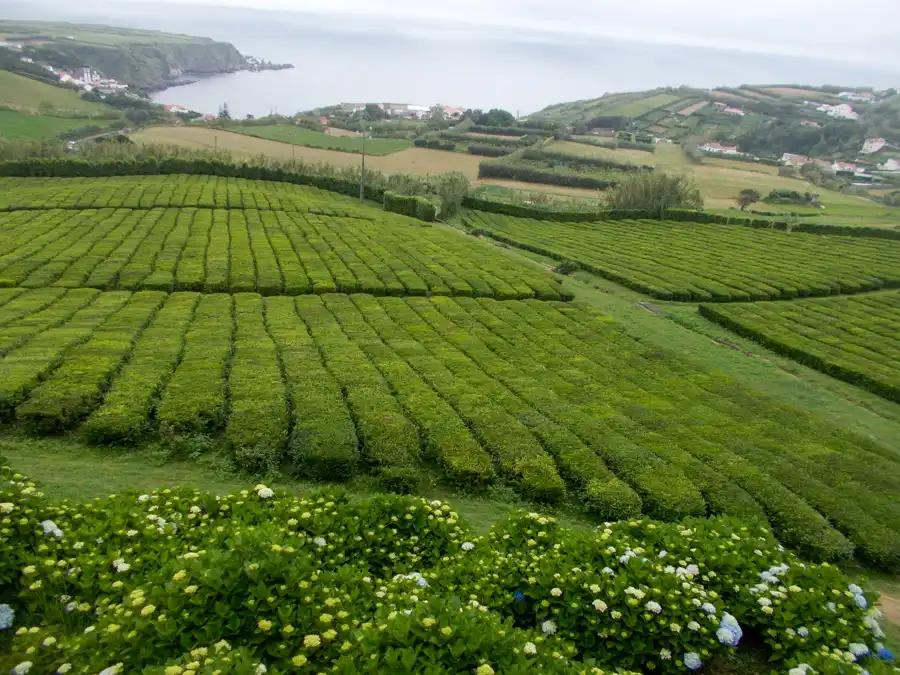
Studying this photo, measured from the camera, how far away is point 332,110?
14538 centimetres

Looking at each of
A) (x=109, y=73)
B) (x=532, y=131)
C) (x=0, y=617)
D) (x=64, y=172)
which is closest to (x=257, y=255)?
(x=0, y=617)

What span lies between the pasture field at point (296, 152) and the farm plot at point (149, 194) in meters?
21.4

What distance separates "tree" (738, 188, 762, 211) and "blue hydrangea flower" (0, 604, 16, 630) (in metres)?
82.0

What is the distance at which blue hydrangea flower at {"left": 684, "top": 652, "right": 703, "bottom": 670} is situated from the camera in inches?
299

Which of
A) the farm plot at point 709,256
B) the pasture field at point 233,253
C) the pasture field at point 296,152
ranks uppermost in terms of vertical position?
the pasture field at point 296,152

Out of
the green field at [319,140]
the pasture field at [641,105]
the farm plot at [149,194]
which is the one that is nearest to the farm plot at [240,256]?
the farm plot at [149,194]

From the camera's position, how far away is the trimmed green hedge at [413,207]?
5544 centimetres

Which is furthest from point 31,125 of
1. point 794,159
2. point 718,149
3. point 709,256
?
point 794,159

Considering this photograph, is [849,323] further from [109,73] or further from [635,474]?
[109,73]

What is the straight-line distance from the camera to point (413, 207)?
183 feet

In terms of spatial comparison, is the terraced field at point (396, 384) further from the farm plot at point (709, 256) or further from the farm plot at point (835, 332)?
the farm plot at point (835, 332)

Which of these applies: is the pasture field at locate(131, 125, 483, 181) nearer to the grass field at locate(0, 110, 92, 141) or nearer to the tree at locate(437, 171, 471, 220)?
the grass field at locate(0, 110, 92, 141)

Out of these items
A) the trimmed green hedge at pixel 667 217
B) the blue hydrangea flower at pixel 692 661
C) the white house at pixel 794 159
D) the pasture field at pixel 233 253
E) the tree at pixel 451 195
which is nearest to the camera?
the blue hydrangea flower at pixel 692 661

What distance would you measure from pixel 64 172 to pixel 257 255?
37.8 m
